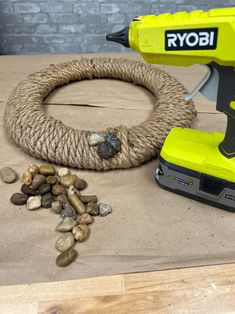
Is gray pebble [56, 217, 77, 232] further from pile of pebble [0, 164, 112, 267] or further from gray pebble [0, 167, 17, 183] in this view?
gray pebble [0, 167, 17, 183]

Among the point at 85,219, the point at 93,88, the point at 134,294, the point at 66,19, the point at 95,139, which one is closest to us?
the point at 134,294

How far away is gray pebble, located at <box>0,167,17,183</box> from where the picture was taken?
0.77 m

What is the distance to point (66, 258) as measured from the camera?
61cm

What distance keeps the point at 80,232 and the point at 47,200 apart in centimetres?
11

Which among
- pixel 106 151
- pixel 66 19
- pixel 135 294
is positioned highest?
pixel 66 19

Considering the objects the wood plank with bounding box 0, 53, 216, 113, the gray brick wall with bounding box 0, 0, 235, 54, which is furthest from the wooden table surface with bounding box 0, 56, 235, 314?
the gray brick wall with bounding box 0, 0, 235, 54

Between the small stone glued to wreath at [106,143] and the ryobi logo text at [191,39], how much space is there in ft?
0.77

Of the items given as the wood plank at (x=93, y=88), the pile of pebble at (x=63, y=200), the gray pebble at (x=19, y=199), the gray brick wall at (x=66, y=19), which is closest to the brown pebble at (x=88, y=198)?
the pile of pebble at (x=63, y=200)

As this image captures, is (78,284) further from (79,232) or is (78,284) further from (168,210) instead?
(168,210)

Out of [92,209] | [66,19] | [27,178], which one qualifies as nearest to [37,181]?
[27,178]

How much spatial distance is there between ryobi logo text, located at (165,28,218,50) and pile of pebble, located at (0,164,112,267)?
0.31 meters

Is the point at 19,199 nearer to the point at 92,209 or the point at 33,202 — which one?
the point at 33,202

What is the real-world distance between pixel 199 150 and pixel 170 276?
227mm

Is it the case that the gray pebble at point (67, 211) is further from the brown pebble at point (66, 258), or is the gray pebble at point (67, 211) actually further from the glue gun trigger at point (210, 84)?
the glue gun trigger at point (210, 84)
